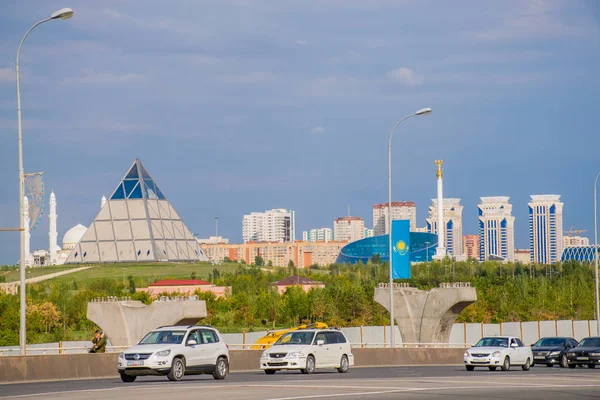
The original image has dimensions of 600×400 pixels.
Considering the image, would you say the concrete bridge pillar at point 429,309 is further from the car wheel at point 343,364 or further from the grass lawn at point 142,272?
the grass lawn at point 142,272

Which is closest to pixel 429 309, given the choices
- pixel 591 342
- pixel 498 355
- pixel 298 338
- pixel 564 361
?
pixel 591 342

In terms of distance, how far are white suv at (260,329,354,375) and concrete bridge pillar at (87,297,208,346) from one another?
38519mm

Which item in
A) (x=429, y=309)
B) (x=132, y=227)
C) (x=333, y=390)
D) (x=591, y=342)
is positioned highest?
(x=132, y=227)

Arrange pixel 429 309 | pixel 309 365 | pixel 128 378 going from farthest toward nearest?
1. pixel 429 309
2. pixel 309 365
3. pixel 128 378

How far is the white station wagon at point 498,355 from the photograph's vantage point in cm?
3416

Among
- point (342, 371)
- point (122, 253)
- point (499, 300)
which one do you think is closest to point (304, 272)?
point (122, 253)

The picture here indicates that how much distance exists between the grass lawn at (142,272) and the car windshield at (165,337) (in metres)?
120

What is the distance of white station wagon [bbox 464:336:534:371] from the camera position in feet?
112

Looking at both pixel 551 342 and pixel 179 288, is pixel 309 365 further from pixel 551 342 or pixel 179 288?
pixel 179 288

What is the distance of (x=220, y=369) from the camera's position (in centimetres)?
2716

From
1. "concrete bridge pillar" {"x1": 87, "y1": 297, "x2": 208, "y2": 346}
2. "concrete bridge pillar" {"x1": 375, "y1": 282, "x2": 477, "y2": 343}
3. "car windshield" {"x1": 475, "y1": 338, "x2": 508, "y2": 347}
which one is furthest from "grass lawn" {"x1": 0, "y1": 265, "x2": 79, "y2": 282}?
"car windshield" {"x1": 475, "y1": 338, "x2": 508, "y2": 347}

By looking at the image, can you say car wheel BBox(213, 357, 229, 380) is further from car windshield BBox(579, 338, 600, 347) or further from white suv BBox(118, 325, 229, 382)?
car windshield BBox(579, 338, 600, 347)

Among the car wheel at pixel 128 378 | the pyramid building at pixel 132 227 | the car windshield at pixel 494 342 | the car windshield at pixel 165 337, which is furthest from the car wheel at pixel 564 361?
the pyramid building at pixel 132 227

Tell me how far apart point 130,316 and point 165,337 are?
46355mm
